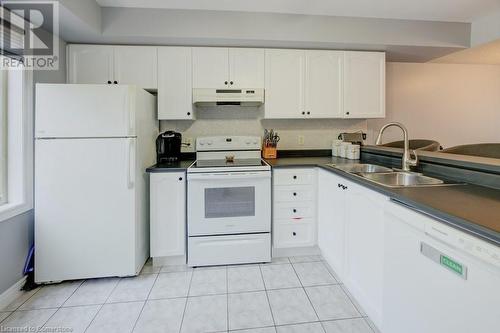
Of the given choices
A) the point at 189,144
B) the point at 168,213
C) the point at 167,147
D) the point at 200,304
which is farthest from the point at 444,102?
the point at 200,304

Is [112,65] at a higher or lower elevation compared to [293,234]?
higher

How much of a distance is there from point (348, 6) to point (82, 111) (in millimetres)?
2478

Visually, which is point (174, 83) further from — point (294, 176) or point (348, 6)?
point (348, 6)

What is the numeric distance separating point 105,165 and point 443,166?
2.45 m

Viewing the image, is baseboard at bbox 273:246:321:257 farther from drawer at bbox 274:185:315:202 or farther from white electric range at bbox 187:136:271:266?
drawer at bbox 274:185:315:202

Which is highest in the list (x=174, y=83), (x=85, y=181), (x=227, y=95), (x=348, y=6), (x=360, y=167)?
(x=348, y=6)

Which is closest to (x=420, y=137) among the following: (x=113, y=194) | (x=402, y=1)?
(x=402, y=1)

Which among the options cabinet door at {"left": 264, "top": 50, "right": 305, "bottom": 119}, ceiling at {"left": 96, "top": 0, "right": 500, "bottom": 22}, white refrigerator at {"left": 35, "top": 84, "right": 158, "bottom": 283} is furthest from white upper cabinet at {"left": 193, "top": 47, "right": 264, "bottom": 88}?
white refrigerator at {"left": 35, "top": 84, "right": 158, "bottom": 283}

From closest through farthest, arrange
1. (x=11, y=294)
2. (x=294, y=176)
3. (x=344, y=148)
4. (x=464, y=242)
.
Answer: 1. (x=464, y=242)
2. (x=11, y=294)
3. (x=294, y=176)
4. (x=344, y=148)

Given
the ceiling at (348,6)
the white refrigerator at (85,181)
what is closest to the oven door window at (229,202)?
the white refrigerator at (85,181)

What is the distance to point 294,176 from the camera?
2576 mm

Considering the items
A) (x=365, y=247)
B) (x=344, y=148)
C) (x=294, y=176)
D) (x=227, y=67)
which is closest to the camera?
(x=365, y=247)

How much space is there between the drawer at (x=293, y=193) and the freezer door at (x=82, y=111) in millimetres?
1404

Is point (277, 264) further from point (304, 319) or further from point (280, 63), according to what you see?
point (280, 63)
